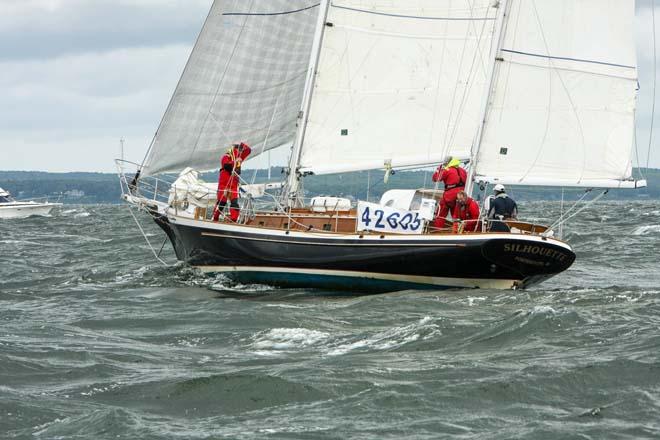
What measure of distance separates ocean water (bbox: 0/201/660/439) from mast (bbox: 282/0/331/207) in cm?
279

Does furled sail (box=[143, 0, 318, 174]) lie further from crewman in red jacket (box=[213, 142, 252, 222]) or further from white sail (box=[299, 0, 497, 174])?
crewman in red jacket (box=[213, 142, 252, 222])

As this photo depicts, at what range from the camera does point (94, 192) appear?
19788 centimetres

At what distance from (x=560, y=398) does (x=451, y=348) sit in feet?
9.69

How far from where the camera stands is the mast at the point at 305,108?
2478cm

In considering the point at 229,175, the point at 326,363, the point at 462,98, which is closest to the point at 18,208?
the point at 229,175

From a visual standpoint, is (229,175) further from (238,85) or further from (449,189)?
(449,189)

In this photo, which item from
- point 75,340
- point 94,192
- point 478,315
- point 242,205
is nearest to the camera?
point 75,340

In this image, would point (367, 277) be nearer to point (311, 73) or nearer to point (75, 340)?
point (311, 73)

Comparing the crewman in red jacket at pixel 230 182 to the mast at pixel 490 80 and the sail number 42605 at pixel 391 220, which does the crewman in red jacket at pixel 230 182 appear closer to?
the sail number 42605 at pixel 391 220

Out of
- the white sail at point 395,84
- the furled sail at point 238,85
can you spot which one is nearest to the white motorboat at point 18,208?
the furled sail at point 238,85

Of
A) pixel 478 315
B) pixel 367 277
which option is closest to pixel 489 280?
pixel 367 277

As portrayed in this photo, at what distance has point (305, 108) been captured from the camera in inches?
983

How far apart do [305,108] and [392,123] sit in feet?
6.16

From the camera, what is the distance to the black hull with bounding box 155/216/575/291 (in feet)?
68.1
